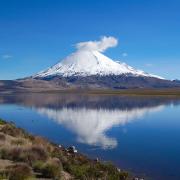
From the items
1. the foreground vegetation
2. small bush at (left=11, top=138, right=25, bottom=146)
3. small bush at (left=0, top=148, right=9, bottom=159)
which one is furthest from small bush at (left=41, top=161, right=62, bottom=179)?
small bush at (left=11, top=138, right=25, bottom=146)

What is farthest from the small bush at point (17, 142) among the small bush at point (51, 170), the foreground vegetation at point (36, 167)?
the small bush at point (51, 170)

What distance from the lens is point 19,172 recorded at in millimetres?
10453

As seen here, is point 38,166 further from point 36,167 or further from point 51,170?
point 51,170

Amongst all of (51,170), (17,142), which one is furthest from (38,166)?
(17,142)

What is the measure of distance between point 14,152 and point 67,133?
1820 centimetres

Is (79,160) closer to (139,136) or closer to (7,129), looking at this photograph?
(7,129)

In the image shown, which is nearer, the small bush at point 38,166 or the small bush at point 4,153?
the small bush at point 38,166

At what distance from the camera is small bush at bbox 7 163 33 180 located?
10094 mm

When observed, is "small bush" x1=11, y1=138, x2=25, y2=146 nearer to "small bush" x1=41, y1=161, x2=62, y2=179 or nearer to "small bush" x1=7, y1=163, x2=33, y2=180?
"small bush" x1=41, y1=161, x2=62, y2=179

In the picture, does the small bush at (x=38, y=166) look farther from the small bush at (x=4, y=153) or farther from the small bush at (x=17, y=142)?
the small bush at (x=17, y=142)

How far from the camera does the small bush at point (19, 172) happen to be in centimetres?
1009

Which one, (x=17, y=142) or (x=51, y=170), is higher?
(x=17, y=142)

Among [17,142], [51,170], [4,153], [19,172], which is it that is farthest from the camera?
[17,142]

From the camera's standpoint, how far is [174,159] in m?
20.0
